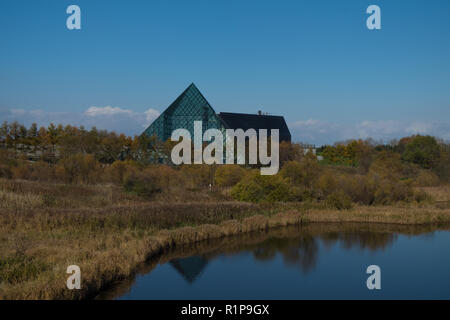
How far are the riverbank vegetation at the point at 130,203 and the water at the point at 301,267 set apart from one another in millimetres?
863

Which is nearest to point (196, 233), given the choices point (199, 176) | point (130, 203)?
point (130, 203)

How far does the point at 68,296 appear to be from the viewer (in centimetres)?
884

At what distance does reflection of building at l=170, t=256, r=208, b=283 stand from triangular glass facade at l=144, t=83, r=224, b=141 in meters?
26.4

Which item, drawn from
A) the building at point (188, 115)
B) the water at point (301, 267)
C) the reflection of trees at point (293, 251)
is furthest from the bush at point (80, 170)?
the building at point (188, 115)

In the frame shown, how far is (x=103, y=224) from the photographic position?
14.9 m

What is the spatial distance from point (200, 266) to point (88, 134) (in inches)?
859

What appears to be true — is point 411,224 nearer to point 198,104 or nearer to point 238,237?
point 238,237

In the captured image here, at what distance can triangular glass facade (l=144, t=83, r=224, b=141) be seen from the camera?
3941 cm

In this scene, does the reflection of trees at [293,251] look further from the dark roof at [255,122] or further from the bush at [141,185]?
the dark roof at [255,122]

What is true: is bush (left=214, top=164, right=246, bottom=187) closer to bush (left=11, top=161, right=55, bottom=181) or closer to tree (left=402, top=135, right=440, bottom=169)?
bush (left=11, top=161, right=55, bottom=181)

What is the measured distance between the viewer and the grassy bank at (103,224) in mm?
9914

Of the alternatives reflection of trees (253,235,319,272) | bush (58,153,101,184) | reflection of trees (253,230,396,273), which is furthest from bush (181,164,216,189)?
reflection of trees (253,235,319,272)
